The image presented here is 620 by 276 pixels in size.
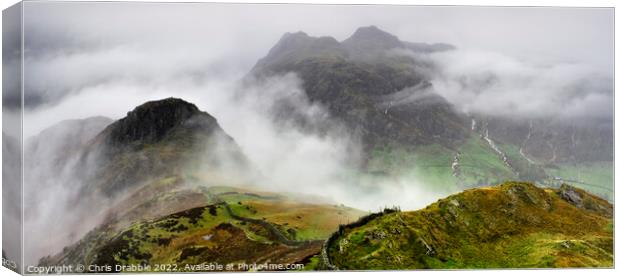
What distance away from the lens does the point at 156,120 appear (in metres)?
74.9

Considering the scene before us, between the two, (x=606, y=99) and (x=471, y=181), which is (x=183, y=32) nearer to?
(x=471, y=181)

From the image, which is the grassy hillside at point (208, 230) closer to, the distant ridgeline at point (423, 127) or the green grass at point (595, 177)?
the distant ridgeline at point (423, 127)

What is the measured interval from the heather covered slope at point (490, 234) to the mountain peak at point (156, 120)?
48.8 ft

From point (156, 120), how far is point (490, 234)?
27874 mm

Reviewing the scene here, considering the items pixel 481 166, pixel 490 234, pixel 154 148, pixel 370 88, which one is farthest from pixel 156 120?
pixel 490 234

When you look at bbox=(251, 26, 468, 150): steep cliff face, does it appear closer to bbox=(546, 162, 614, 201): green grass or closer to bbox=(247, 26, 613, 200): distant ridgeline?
bbox=(247, 26, 613, 200): distant ridgeline

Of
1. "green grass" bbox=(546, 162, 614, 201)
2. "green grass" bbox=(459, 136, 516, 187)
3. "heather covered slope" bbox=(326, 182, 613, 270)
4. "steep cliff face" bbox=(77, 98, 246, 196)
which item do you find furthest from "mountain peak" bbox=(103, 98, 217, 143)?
"green grass" bbox=(546, 162, 614, 201)

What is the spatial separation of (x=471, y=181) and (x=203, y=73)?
23.3 metres

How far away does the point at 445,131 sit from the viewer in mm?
76625

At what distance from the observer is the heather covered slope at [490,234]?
65.8 m

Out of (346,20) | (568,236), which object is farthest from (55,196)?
(568,236)

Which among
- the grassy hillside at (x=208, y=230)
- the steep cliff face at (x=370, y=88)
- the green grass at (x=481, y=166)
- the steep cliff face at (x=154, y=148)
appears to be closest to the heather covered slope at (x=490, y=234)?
the green grass at (x=481, y=166)

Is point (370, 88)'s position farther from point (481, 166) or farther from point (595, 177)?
Result: point (595, 177)

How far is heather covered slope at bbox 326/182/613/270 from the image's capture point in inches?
2589
